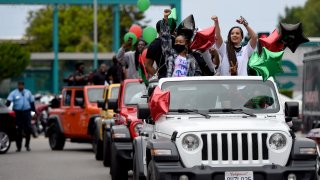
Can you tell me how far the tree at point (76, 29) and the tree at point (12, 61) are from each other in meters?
23.4

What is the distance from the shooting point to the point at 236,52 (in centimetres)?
1486

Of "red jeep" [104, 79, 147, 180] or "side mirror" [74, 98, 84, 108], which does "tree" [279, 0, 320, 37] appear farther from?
"red jeep" [104, 79, 147, 180]

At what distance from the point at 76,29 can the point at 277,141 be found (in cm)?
9690

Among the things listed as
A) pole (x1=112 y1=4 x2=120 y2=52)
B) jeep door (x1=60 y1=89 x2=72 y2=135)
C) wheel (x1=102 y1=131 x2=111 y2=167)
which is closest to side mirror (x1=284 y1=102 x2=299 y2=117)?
wheel (x1=102 y1=131 x2=111 y2=167)

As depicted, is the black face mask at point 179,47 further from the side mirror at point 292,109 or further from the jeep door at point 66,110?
the jeep door at point 66,110

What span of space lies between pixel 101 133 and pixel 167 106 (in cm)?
993

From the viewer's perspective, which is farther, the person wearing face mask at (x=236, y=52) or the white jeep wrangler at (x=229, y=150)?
the person wearing face mask at (x=236, y=52)

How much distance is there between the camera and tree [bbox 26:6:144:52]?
346 ft

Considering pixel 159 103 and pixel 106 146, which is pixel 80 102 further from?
pixel 159 103

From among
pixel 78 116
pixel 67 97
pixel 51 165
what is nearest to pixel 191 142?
pixel 51 165

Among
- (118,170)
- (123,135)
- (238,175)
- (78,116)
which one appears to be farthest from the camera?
(78,116)

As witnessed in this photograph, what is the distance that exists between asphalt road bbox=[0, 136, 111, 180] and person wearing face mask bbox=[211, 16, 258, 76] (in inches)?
194

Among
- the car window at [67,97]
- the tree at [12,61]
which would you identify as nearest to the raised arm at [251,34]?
the car window at [67,97]

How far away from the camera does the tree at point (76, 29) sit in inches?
4156
